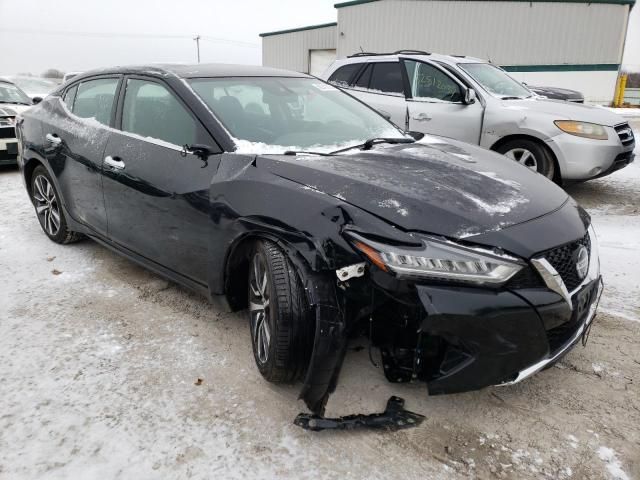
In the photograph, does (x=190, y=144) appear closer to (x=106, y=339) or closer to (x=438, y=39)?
(x=106, y=339)

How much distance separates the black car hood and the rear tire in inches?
115

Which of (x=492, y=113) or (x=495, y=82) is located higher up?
(x=495, y=82)

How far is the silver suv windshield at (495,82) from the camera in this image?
6.09 metres

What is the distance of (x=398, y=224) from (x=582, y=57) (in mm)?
24952

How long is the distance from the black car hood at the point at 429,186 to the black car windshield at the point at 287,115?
0.27 m

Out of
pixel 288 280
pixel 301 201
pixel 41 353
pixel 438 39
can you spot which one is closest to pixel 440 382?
pixel 288 280

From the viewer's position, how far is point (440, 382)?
1.99 metres

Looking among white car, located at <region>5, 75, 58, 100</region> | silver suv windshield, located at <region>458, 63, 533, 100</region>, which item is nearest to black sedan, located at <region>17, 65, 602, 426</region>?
silver suv windshield, located at <region>458, 63, 533, 100</region>

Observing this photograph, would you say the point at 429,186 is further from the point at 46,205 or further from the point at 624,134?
the point at 624,134

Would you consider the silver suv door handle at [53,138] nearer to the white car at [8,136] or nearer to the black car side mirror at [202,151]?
the black car side mirror at [202,151]

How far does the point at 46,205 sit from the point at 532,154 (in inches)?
193

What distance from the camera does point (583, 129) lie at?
541 centimetres

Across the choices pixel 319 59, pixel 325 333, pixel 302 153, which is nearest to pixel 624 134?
pixel 302 153

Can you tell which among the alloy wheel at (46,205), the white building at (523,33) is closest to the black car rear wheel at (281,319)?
the alloy wheel at (46,205)
